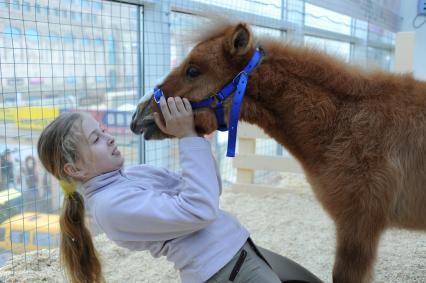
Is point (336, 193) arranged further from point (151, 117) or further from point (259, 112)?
point (151, 117)

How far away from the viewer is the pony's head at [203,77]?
1480 mm

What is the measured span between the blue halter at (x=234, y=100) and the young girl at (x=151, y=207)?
12cm

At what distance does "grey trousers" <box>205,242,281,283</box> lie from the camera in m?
1.23

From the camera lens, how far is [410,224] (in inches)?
59.2

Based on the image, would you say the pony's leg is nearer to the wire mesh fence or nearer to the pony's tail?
the wire mesh fence

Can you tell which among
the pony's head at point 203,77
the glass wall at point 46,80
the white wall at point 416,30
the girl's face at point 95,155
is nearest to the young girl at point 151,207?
the girl's face at point 95,155

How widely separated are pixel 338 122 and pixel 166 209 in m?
0.74

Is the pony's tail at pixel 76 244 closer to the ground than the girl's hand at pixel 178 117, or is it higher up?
closer to the ground

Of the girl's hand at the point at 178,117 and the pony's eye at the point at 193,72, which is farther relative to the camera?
the pony's eye at the point at 193,72

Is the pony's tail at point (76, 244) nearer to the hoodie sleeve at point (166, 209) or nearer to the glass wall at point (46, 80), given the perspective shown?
the hoodie sleeve at point (166, 209)

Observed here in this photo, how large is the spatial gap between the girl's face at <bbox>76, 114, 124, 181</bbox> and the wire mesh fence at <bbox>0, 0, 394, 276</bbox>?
2.20 feet

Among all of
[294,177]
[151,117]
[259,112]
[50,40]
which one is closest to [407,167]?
[259,112]

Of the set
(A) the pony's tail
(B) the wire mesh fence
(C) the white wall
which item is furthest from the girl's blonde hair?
(C) the white wall

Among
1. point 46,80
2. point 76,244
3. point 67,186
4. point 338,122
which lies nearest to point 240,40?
point 338,122
